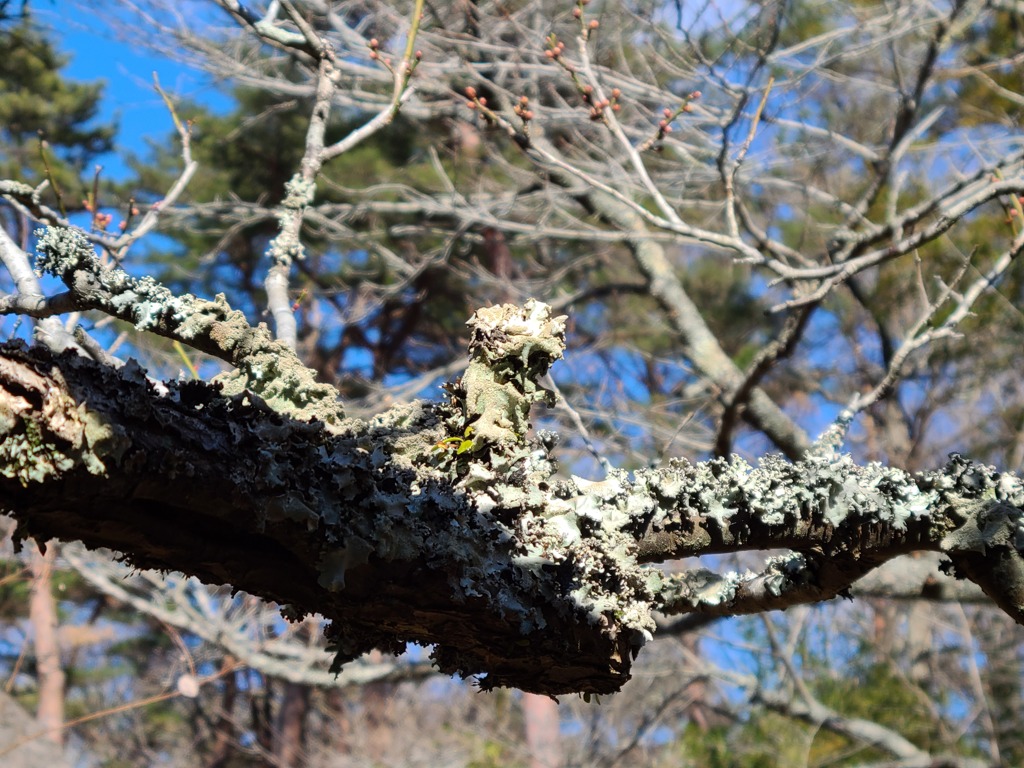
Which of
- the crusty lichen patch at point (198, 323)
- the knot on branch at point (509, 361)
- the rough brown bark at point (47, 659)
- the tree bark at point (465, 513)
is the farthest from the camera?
the rough brown bark at point (47, 659)

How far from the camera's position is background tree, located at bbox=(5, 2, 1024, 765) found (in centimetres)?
178

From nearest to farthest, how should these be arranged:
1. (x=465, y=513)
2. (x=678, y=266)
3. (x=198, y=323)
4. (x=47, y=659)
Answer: (x=465, y=513) < (x=198, y=323) < (x=47, y=659) < (x=678, y=266)

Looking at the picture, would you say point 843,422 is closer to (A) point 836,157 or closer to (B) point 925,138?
(A) point 836,157

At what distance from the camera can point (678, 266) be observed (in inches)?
Result: 459

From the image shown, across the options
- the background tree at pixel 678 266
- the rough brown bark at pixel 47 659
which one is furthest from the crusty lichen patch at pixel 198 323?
the rough brown bark at pixel 47 659

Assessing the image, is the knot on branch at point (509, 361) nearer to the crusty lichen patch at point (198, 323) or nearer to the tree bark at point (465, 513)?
the tree bark at point (465, 513)

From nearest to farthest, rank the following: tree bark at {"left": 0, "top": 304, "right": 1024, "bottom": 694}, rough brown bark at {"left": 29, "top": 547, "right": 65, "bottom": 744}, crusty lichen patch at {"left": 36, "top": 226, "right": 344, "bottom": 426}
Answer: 1. tree bark at {"left": 0, "top": 304, "right": 1024, "bottom": 694}
2. crusty lichen patch at {"left": 36, "top": 226, "right": 344, "bottom": 426}
3. rough brown bark at {"left": 29, "top": 547, "right": 65, "bottom": 744}

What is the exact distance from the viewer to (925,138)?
8.41 m

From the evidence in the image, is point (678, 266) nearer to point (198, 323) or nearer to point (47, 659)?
point (47, 659)

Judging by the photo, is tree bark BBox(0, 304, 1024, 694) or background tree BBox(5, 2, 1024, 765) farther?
background tree BBox(5, 2, 1024, 765)

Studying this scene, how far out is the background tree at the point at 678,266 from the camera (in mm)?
1779

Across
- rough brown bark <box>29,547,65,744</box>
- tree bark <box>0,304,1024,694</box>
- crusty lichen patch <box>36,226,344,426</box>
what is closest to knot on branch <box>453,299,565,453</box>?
tree bark <box>0,304,1024,694</box>

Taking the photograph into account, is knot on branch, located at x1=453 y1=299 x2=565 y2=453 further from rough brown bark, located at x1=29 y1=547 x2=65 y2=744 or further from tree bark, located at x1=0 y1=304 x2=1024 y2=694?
rough brown bark, located at x1=29 y1=547 x2=65 y2=744

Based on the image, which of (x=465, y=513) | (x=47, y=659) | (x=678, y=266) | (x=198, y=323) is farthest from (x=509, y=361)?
(x=678, y=266)
